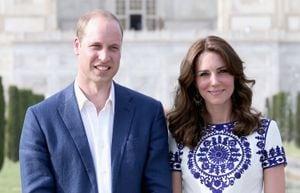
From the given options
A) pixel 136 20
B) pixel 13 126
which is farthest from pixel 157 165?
pixel 136 20

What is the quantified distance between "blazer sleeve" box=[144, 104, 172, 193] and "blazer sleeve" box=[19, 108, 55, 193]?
0.36m

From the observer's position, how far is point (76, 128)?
383 centimetres

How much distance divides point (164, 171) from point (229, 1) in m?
29.9

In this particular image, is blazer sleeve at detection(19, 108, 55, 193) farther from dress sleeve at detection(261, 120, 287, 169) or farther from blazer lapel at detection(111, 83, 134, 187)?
dress sleeve at detection(261, 120, 287, 169)

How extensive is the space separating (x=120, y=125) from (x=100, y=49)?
30cm

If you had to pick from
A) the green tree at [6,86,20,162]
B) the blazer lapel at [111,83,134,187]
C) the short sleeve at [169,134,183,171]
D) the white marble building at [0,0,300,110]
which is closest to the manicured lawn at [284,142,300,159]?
the green tree at [6,86,20,162]

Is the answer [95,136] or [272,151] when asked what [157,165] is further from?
[272,151]

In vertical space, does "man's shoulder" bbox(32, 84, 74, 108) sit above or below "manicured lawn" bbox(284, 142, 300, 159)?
above

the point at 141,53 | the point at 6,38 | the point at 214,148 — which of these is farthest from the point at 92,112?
the point at 6,38

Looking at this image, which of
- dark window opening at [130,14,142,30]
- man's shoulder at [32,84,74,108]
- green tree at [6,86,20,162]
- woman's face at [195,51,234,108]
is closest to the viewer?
man's shoulder at [32,84,74,108]

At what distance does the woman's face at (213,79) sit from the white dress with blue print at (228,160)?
0.14m

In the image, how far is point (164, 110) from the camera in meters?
4.07

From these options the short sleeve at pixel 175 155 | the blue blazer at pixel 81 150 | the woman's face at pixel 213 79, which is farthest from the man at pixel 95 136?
the woman's face at pixel 213 79

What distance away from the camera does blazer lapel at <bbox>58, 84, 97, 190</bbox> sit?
3.80 metres
